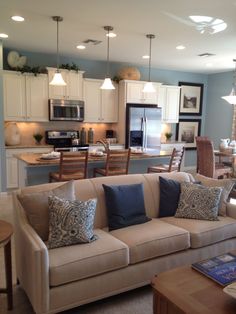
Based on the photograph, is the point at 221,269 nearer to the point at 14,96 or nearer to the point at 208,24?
the point at 208,24

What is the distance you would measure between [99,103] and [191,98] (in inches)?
118

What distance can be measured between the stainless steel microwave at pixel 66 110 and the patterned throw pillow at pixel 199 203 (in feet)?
12.0

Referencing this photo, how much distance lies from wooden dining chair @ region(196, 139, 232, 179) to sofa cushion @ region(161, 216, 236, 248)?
2.83 metres

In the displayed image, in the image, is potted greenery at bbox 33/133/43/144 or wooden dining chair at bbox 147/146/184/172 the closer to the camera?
wooden dining chair at bbox 147/146/184/172

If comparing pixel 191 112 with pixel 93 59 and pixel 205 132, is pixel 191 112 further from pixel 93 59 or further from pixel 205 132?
pixel 93 59

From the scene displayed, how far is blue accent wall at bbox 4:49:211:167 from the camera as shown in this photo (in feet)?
19.6

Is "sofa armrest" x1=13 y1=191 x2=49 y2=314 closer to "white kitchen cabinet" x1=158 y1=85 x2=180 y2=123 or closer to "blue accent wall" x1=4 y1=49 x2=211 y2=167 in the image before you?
"blue accent wall" x1=4 y1=49 x2=211 y2=167

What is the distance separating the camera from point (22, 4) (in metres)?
3.29

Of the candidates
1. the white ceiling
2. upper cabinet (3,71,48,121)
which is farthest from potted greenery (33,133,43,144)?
the white ceiling

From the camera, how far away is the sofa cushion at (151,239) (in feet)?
7.68

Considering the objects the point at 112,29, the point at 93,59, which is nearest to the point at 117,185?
the point at 112,29

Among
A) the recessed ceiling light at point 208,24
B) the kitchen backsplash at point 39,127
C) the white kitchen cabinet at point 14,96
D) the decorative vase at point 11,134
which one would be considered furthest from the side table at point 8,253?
the kitchen backsplash at point 39,127

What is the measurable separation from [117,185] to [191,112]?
588 centimetres

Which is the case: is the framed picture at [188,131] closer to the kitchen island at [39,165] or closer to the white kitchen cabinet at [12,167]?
the kitchen island at [39,165]
